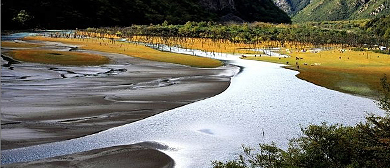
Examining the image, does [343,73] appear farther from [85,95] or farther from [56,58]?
[56,58]

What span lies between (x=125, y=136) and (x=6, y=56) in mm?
41070

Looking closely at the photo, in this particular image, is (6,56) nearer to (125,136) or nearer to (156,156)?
(125,136)

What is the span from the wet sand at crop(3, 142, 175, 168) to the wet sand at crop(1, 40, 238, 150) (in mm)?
2661

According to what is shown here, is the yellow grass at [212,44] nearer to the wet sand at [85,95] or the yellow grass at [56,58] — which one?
the yellow grass at [56,58]

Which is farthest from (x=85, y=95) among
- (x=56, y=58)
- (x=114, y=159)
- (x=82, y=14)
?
(x=82, y=14)

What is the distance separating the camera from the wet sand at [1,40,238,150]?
2158 centimetres

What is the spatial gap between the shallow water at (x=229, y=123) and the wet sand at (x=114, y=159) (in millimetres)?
607

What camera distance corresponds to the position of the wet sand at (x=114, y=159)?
1630cm

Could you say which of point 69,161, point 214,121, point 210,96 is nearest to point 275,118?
point 214,121

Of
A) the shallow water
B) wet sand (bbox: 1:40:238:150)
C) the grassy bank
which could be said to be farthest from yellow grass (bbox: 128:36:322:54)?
the shallow water

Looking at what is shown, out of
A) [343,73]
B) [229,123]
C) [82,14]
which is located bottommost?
[229,123]

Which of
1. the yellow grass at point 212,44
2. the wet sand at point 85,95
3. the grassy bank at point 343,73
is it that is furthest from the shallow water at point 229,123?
the yellow grass at point 212,44

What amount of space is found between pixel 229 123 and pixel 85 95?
12066 millimetres

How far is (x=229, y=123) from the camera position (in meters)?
24.8
